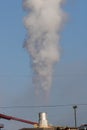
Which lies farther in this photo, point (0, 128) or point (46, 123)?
point (0, 128)

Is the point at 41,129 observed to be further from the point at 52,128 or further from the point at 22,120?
the point at 22,120

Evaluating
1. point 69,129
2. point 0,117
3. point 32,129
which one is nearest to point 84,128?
point 69,129

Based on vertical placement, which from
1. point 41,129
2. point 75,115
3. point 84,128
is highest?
point 75,115

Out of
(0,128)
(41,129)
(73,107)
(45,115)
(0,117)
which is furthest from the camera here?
(73,107)

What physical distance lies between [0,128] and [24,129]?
50.9ft

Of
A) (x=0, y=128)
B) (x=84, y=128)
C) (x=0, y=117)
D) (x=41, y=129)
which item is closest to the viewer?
(x=41, y=129)

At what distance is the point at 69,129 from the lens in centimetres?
4631

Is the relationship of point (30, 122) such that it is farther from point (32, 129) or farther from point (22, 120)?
point (32, 129)

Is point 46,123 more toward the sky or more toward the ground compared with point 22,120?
more toward the ground

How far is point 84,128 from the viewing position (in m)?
52.7

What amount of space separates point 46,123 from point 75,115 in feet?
171

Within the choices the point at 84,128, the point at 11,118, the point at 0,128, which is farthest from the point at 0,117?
the point at 84,128

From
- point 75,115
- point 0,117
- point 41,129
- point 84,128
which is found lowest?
point 41,129

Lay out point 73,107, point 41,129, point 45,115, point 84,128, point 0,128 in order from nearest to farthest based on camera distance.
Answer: point 41,129 < point 45,115 < point 84,128 < point 0,128 < point 73,107
